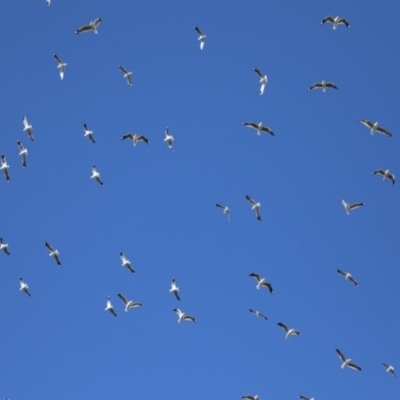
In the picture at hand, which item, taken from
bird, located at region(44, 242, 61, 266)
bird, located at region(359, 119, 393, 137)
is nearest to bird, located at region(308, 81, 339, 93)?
bird, located at region(359, 119, 393, 137)

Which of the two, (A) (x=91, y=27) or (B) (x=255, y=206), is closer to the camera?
(A) (x=91, y=27)

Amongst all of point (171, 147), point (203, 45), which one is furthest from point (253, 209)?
point (203, 45)

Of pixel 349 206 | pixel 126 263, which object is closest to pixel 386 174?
pixel 349 206

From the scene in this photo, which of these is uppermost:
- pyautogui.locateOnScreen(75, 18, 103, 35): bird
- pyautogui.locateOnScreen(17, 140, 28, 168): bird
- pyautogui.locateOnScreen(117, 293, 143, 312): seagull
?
pyautogui.locateOnScreen(75, 18, 103, 35): bird

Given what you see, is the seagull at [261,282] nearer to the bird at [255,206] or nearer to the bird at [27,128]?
the bird at [255,206]

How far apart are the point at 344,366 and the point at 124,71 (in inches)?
722

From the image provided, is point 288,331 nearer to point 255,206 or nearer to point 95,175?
point 255,206

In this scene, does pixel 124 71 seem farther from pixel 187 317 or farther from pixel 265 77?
pixel 187 317

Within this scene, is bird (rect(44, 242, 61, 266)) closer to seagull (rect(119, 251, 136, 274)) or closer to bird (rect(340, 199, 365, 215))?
seagull (rect(119, 251, 136, 274))

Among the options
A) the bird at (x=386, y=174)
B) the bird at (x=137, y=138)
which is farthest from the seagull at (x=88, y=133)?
the bird at (x=386, y=174)

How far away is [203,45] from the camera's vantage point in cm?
5462

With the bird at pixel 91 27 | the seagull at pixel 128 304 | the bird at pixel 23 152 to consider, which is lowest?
the seagull at pixel 128 304

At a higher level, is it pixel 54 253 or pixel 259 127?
pixel 259 127

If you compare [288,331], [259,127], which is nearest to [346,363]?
[288,331]
